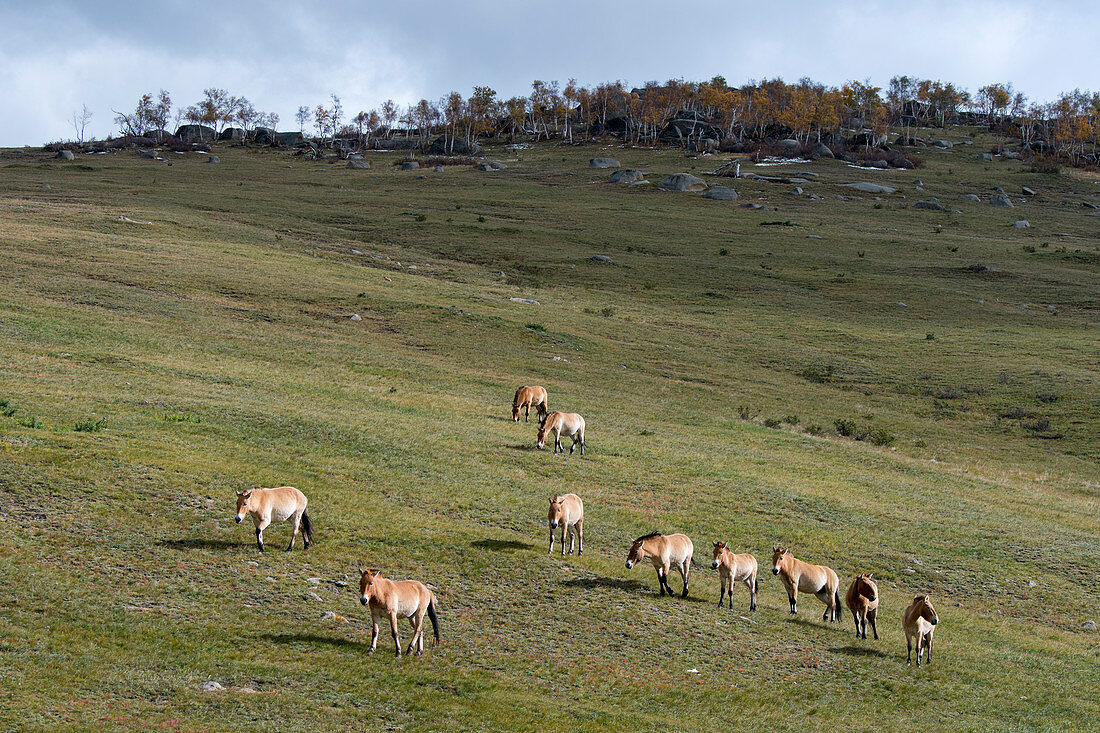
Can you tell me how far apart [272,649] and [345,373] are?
24528 mm

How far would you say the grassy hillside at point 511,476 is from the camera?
37.6ft

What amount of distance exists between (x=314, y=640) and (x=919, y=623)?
9369mm

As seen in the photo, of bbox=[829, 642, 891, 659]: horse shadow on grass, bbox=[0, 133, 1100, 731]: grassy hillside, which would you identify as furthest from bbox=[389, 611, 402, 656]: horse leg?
bbox=[829, 642, 891, 659]: horse shadow on grass

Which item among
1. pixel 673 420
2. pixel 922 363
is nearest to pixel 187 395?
pixel 673 420

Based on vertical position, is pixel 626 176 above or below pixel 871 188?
above

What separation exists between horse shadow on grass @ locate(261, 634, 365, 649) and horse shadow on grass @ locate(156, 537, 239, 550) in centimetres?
357

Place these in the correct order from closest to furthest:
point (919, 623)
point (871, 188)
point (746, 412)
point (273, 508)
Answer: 1. point (919, 623)
2. point (273, 508)
3. point (746, 412)
4. point (871, 188)

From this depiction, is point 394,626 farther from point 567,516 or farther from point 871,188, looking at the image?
point 871,188

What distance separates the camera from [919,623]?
1343cm

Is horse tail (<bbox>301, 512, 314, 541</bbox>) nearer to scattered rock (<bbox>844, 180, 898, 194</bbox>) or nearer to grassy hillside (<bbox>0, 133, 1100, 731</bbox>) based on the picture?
grassy hillside (<bbox>0, 133, 1100, 731</bbox>)

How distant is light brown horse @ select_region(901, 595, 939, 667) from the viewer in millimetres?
13383

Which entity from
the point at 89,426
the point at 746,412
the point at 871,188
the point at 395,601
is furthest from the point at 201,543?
the point at 871,188

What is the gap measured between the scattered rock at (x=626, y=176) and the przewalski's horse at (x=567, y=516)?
11258 cm

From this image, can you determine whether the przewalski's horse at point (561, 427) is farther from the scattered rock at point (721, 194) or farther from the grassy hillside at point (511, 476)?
the scattered rock at point (721, 194)
